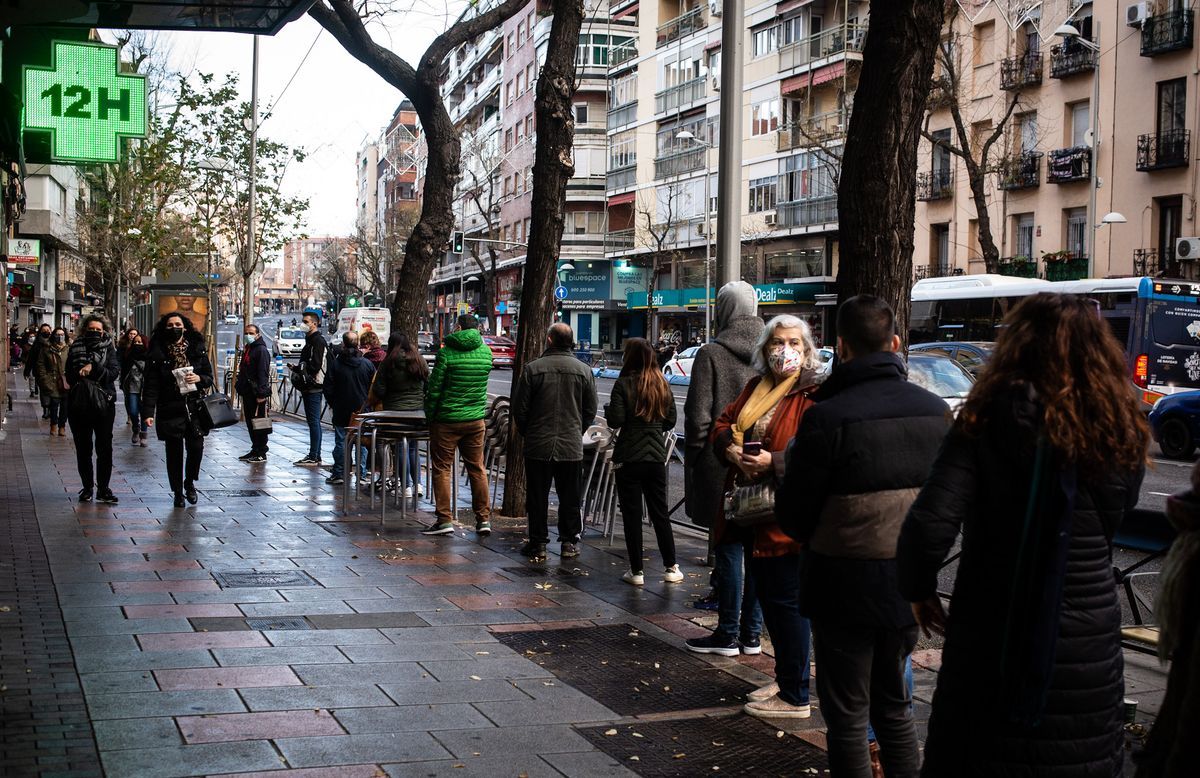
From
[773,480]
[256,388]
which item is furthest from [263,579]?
[256,388]

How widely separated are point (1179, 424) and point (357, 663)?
61.0 feet

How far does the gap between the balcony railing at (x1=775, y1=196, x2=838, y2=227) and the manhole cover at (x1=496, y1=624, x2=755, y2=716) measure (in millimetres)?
40420

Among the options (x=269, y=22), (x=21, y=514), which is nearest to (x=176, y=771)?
(x=269, y=22)

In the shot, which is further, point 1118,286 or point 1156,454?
point 1118,286

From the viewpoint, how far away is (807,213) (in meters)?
49.7

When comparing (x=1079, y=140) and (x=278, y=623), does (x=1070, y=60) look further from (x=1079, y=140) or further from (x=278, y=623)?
(x=278, y=623)

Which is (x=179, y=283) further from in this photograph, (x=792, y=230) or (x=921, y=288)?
(x=792, y=230)

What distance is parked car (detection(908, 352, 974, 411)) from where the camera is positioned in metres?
17.5

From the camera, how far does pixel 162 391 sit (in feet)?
43.0

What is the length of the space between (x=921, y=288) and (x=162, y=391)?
2362 cm

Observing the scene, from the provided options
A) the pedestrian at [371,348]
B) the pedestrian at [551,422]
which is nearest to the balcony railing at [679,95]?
the pedestrian at [371,348]

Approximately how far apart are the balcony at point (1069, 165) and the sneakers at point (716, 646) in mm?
34783

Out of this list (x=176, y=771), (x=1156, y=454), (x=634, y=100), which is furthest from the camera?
(x=634, y=100)

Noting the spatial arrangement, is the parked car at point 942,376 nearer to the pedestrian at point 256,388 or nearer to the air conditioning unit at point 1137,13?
the pedestrian at point 256,388
